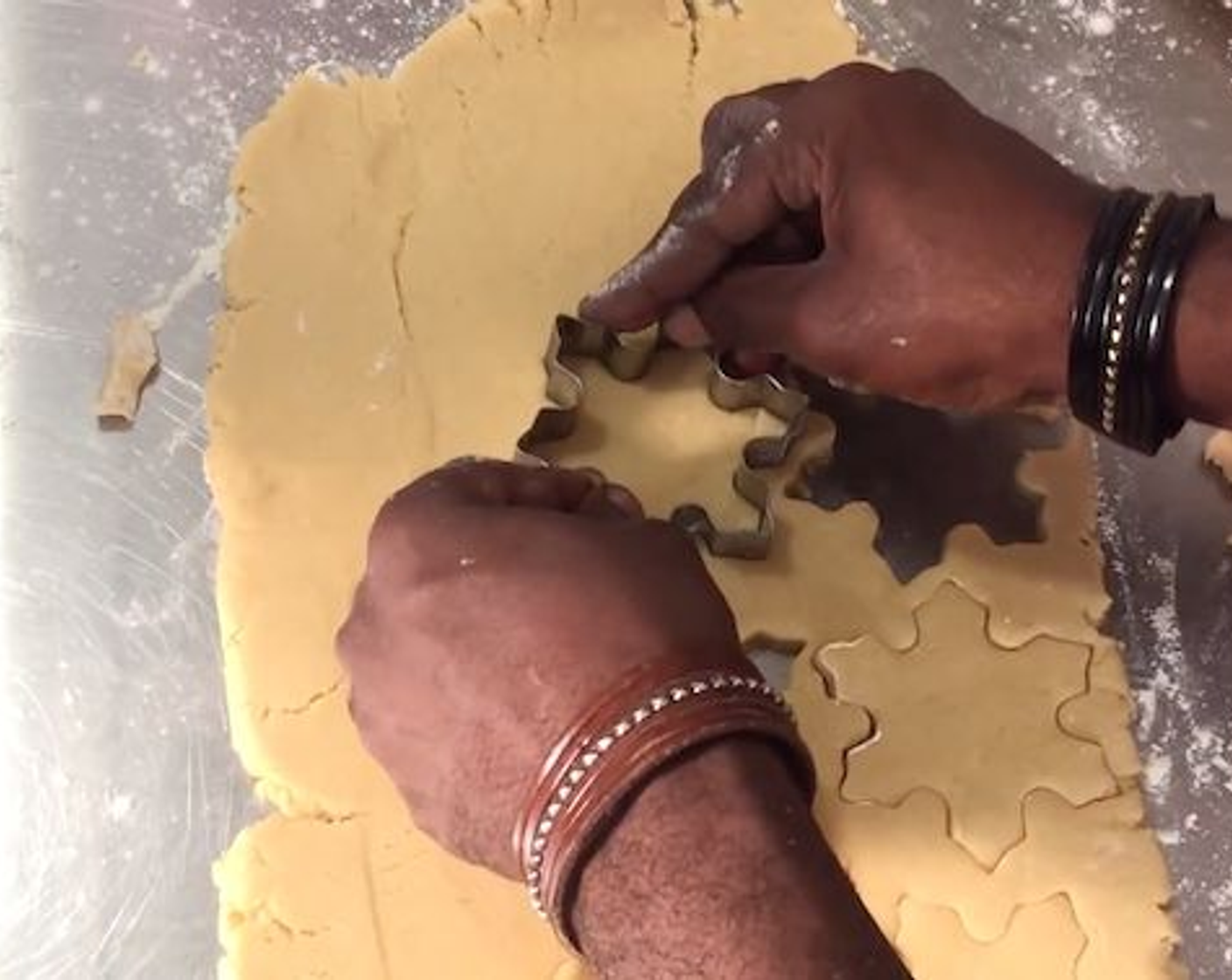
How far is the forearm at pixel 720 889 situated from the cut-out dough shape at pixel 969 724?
0.85 feet

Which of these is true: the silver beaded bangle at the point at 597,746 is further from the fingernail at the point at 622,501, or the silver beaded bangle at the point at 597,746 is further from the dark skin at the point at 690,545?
the fingernail at the point at 622,501

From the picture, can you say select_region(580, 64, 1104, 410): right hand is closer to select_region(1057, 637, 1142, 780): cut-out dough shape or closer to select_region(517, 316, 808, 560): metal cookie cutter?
select_region(517, 316, 808, 560): metal cookie cutter

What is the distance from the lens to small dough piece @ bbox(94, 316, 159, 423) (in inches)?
49.7

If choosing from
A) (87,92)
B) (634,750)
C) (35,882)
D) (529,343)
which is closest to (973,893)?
(634,750)

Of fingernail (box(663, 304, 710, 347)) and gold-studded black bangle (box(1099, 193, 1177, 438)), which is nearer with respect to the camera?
gold-studded black bangle (box(1099, 193, 1177, 438))

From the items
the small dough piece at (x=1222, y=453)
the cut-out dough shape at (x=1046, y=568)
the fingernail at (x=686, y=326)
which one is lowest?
the cut-out dough shape at (x=1046, y=568)

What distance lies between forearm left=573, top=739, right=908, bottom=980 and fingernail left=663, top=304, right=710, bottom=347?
342 mm

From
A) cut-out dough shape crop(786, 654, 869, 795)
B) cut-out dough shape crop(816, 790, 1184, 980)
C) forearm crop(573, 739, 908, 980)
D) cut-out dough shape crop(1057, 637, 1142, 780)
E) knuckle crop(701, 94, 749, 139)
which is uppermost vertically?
knuckle crop(701, 94, 749, 139)

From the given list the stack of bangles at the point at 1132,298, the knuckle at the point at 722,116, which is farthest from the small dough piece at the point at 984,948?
the knuckle at the point at 722,116

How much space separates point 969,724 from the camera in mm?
1174

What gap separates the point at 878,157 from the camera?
1.07 metres

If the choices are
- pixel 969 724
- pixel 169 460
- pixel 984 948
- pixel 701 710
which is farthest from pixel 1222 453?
pixel 169 460

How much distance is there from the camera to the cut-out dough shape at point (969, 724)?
115 cm

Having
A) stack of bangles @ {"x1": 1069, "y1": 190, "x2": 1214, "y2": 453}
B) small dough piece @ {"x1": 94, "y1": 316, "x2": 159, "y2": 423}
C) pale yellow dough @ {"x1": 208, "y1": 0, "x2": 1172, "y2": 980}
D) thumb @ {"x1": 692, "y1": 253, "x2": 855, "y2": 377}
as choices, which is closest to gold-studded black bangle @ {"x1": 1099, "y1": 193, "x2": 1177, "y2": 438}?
stack of bangles @ {"x1": 1069, "y1": 190, "x2": 1214, "y2": 453}
